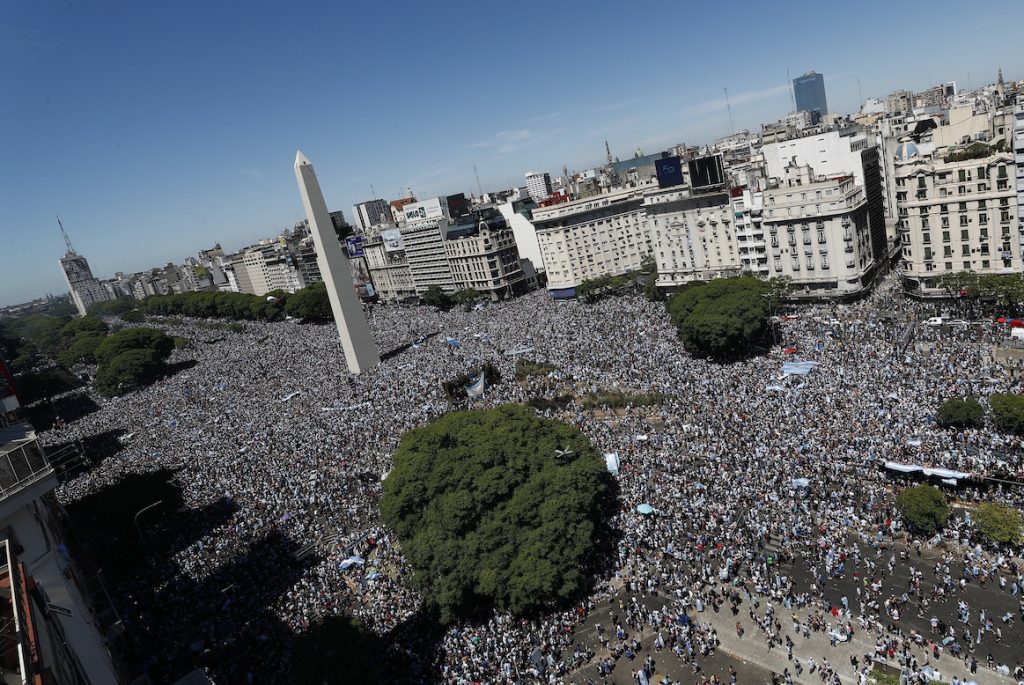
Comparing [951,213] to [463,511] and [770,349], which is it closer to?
[770,349]

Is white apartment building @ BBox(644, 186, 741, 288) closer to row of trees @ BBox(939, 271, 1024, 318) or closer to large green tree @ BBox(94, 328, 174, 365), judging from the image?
row of trees @ BBox(939, 271, 1024, 318)

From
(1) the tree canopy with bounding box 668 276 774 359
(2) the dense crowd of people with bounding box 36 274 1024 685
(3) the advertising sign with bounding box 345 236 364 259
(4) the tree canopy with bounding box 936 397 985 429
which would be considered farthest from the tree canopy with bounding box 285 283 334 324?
(4) the tree canopy with bounding box 936 397 985 429

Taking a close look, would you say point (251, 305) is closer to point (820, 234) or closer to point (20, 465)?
point (820, 234)

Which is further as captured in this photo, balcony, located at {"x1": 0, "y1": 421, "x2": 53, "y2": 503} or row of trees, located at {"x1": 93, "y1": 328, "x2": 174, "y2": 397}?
row of trees, located at {"x1": 93, "y1": 328, "x2": 174, "y2": 397}

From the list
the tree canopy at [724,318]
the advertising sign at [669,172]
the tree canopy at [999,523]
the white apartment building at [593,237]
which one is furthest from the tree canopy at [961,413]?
the white apartment building at [593,237]

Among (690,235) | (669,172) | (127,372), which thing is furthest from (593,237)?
(127,372)

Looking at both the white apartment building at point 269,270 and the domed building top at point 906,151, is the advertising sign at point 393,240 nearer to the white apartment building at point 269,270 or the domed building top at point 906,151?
the white apartment building at point 269,270
